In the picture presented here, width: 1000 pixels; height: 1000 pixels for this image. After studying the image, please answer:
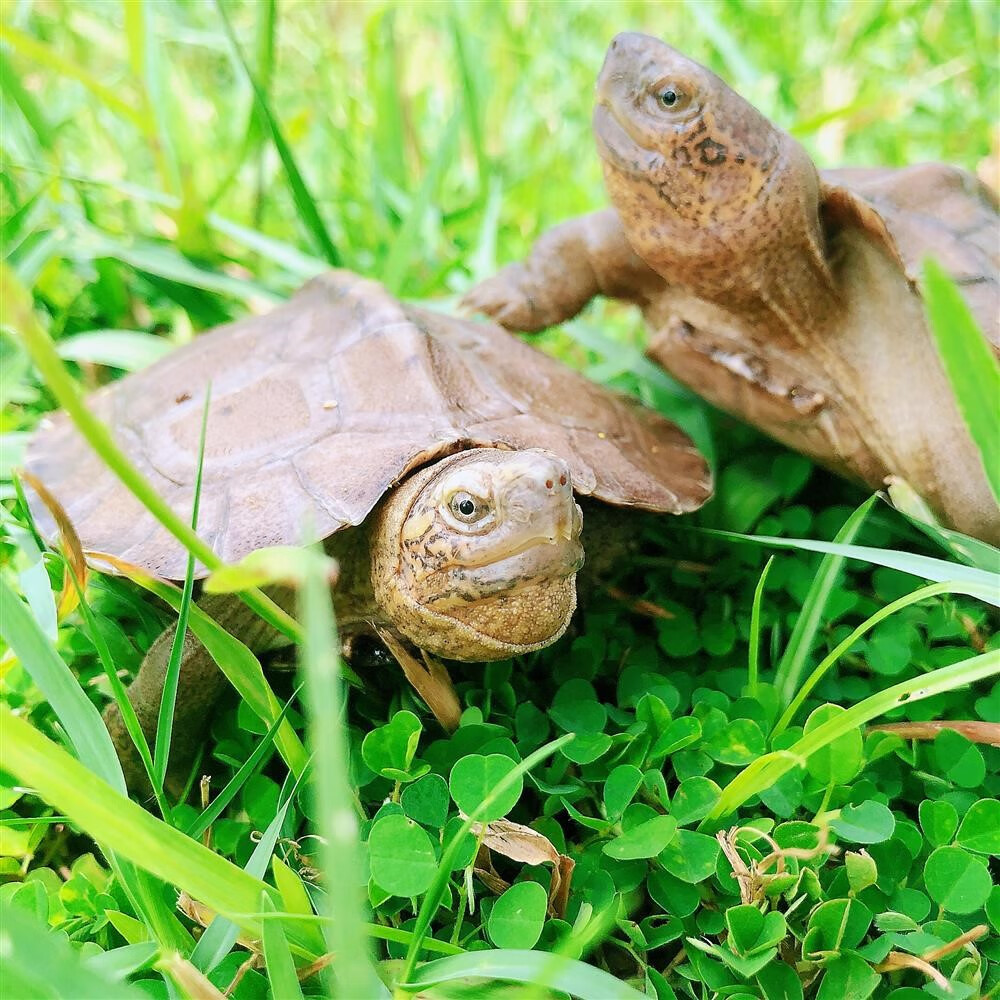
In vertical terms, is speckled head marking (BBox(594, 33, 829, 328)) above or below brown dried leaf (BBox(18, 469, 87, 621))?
above

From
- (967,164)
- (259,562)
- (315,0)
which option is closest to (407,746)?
(259,562)

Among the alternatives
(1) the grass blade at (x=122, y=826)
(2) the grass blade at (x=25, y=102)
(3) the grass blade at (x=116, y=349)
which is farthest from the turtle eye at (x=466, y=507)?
(2) the grass blade at (x=25, y=102)

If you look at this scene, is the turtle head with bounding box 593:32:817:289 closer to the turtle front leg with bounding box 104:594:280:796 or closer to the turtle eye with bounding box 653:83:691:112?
the turtle eye with bounding box 653:83:691:112

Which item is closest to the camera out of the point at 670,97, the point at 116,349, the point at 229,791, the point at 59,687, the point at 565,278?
the point at 59,687

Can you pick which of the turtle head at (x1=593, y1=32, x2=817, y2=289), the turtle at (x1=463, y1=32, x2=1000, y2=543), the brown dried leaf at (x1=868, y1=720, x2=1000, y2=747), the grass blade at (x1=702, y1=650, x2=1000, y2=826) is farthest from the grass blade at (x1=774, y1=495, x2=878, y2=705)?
the turtle head at (x1=593, y1=32, x2=817, y2=289)

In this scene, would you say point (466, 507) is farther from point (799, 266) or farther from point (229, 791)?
point (799, 266)

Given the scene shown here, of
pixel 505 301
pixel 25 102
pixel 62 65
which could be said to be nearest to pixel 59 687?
pixel 505 301

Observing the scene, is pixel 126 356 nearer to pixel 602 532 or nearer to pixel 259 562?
pixel 602 532
